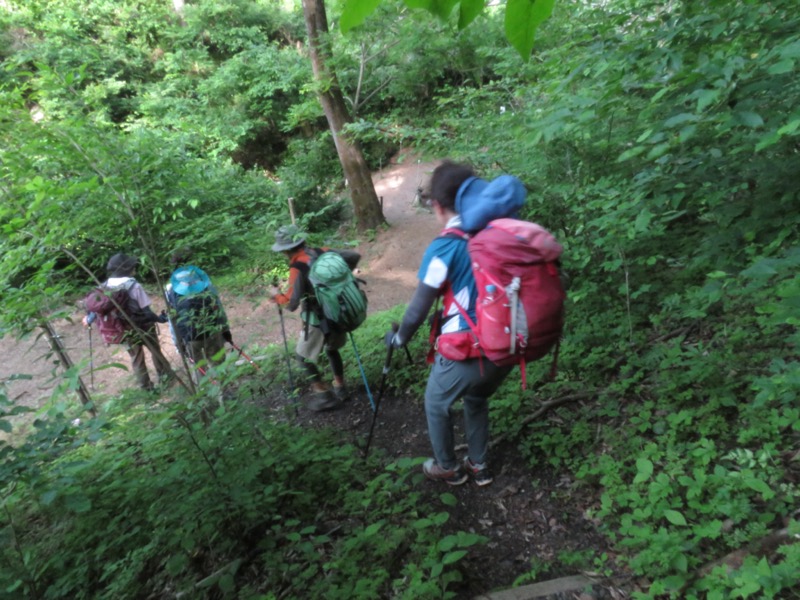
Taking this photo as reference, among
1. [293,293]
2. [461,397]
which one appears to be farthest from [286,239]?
[461,397]

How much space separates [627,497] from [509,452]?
0.95 metres

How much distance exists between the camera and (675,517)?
2246 millimetres

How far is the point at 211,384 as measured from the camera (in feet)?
9.55

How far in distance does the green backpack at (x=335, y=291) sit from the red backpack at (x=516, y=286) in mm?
1892

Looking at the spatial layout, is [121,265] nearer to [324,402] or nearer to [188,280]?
[188,280]

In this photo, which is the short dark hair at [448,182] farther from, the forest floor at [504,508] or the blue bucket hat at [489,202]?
the forest floor at [504,508]

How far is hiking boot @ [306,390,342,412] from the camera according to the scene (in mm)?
4719

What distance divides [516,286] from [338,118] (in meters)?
10.1

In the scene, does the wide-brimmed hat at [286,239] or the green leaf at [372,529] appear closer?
the green leaf at [372,529]

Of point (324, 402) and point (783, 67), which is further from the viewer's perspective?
point (324, 402)

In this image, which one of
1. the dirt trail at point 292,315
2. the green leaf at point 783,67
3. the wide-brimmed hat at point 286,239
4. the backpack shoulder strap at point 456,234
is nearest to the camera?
the green leaf at point 783,67

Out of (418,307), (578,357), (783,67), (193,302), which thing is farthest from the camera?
(193,302)

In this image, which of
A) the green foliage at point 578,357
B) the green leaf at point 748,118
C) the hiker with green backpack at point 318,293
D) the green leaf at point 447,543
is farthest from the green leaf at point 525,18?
the hiker with green backpack at point 318,293

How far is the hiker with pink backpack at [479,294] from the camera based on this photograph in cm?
227
